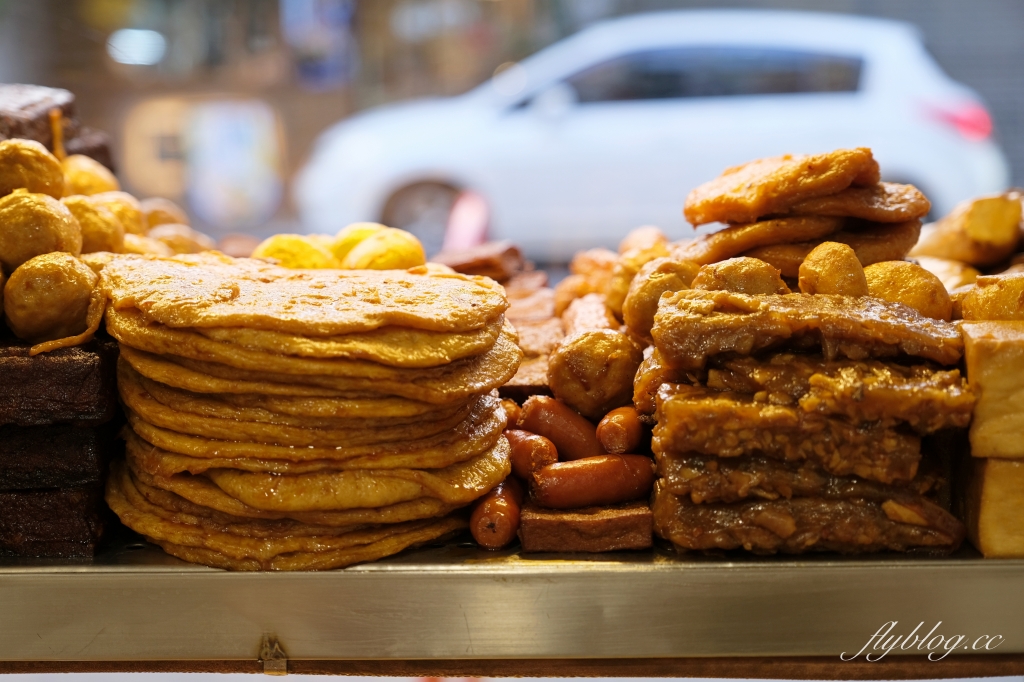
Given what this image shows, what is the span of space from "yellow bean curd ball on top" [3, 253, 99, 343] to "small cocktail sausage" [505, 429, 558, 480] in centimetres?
103

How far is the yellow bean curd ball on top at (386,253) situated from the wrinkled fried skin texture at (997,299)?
1479mm

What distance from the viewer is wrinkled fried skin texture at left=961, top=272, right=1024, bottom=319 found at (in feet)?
6.49

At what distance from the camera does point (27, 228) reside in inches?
78.3

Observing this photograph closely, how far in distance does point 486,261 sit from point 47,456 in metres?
1.64

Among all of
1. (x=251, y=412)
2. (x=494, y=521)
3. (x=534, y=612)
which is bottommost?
(x=534, y=612)

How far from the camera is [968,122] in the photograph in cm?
638

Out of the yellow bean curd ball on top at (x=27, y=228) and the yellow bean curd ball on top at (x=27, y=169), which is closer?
the yellow bean curd ball on top at (x=27, y=228)

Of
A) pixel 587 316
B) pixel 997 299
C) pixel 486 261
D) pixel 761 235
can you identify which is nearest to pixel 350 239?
pixel 486 261

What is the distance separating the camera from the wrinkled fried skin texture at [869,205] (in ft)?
7.10

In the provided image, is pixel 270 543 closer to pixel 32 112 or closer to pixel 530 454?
pixel 530 454

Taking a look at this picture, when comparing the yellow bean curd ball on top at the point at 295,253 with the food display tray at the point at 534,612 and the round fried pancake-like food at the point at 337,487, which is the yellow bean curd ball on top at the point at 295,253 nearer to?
the round fried pancake-like food at the point at 337,487

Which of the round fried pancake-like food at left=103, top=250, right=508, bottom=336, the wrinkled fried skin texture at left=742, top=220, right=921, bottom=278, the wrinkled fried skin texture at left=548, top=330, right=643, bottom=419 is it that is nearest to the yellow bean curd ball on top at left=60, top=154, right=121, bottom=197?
the round fried pancake-like food at left=103, top=250, right=508, bottom=336

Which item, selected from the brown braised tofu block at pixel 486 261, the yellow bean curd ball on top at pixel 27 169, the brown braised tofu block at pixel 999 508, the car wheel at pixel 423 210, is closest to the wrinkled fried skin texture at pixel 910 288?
the brown braised tofu block at pixel 999 508

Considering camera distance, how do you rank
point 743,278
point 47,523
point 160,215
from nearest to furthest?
point 47,523 → point 743,278 → point 160,215
